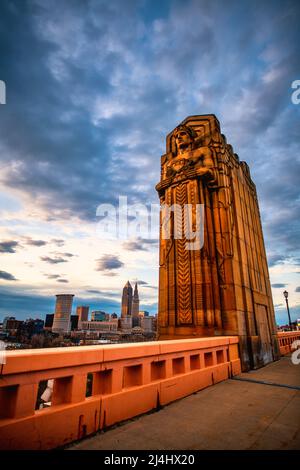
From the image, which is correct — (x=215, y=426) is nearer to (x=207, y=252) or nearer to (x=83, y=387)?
(x=83, y=387)

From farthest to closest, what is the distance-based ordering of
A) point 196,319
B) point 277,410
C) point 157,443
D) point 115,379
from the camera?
point 196,319 < point 277,410 < point 115,379 < point 157,443

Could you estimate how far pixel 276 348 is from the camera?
13.5 meters

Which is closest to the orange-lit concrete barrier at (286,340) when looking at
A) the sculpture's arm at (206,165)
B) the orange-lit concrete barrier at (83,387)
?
the sculpture's arm at (206,165)

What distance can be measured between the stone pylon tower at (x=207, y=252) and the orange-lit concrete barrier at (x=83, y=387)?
3887 millimetres

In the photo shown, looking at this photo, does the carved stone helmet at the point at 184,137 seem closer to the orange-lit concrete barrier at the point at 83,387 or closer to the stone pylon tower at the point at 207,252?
the stone pylon tower at the point at 207,252

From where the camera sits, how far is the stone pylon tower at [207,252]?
952 centimetres

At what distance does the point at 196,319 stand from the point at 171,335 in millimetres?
1252

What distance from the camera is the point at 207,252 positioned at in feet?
33.1

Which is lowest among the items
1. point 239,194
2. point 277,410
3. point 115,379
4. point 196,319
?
point 277,410

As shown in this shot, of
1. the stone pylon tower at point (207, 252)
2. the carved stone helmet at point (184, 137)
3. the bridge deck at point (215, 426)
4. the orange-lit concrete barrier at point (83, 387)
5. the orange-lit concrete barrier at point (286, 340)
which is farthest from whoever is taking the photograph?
the orange-lit concrete barrier at point (286, 340)

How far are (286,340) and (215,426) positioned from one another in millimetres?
17234
